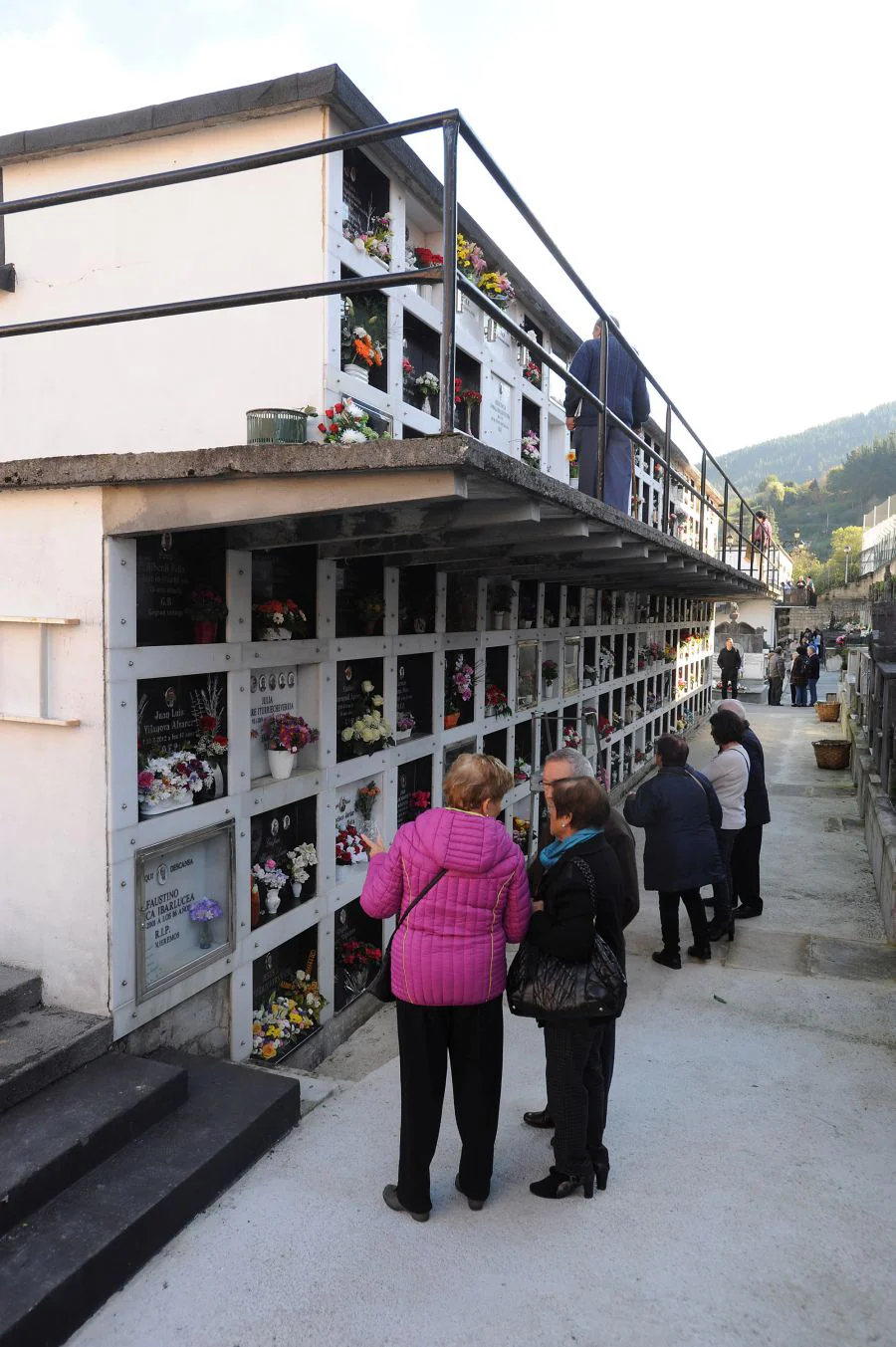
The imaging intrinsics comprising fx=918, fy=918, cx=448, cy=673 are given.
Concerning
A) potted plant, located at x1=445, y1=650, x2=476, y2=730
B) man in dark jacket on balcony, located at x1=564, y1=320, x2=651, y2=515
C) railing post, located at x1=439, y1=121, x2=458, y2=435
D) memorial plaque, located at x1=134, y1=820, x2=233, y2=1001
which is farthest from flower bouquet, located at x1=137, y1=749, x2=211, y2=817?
man in dark jacket on balcony, located at x1=564, y1=320, x2=651, y2=515

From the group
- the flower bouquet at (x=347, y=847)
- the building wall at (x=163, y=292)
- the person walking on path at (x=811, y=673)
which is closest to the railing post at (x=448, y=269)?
the flower bouquet at (x=347, y=847)

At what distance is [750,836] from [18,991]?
13.9 feet

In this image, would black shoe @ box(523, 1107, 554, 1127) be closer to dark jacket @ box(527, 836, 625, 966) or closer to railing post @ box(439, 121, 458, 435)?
dark jacket @ box(527, 836, 625, 966)

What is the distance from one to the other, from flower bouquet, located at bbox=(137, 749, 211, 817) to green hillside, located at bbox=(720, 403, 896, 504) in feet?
542

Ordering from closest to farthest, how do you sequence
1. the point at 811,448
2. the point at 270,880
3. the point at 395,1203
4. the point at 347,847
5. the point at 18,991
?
the point at 395,1203 < the point at 18,991 < the point at 270,880 < the point at 347,847 < the point at 811,448

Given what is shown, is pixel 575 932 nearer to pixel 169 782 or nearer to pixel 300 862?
pixel 169 782

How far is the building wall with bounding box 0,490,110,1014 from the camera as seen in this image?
2.90 m

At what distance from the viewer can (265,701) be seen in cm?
377

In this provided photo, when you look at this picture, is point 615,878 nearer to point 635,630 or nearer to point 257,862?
point 257,862

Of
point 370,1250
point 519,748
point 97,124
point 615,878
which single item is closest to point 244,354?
point 97,124

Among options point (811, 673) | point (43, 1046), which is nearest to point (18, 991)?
point (43, 1046)

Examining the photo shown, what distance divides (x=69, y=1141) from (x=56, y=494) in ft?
6.24

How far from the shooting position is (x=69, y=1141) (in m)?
2.38

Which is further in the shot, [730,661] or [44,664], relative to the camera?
[730,661]
